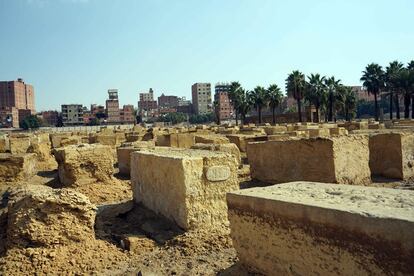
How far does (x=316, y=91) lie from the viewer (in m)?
47.3

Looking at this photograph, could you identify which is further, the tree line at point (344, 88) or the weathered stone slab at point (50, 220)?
the tree line at point (344, 88)

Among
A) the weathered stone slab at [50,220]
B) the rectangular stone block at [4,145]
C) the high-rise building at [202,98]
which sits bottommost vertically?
the weathered stone slab at [50,220]

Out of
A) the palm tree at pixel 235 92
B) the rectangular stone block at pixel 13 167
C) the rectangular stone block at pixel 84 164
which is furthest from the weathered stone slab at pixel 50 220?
the palm tree at pixel 235 92

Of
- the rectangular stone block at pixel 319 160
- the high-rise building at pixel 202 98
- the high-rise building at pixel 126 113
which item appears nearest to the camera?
the rectangular stone block at pixel 319 160

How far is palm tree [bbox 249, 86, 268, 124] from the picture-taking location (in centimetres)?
5356

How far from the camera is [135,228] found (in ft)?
21.7

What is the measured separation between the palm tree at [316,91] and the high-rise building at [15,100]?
101m

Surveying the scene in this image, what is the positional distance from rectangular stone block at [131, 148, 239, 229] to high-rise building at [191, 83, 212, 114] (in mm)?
158899

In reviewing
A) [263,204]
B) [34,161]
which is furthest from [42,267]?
[34,161]

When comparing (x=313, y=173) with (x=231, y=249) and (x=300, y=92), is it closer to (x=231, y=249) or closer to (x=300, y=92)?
(x=231, y=249)

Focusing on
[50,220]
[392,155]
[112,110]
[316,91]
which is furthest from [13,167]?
[112,110]

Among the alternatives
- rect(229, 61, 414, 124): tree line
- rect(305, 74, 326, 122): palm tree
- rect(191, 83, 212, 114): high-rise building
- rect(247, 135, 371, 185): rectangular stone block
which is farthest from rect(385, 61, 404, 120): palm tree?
rect(191, 83, 212, 114): high-rise building

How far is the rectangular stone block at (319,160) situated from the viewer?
318 inches

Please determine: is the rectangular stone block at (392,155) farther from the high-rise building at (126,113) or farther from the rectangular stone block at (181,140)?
the high-rise building at (126,113)
